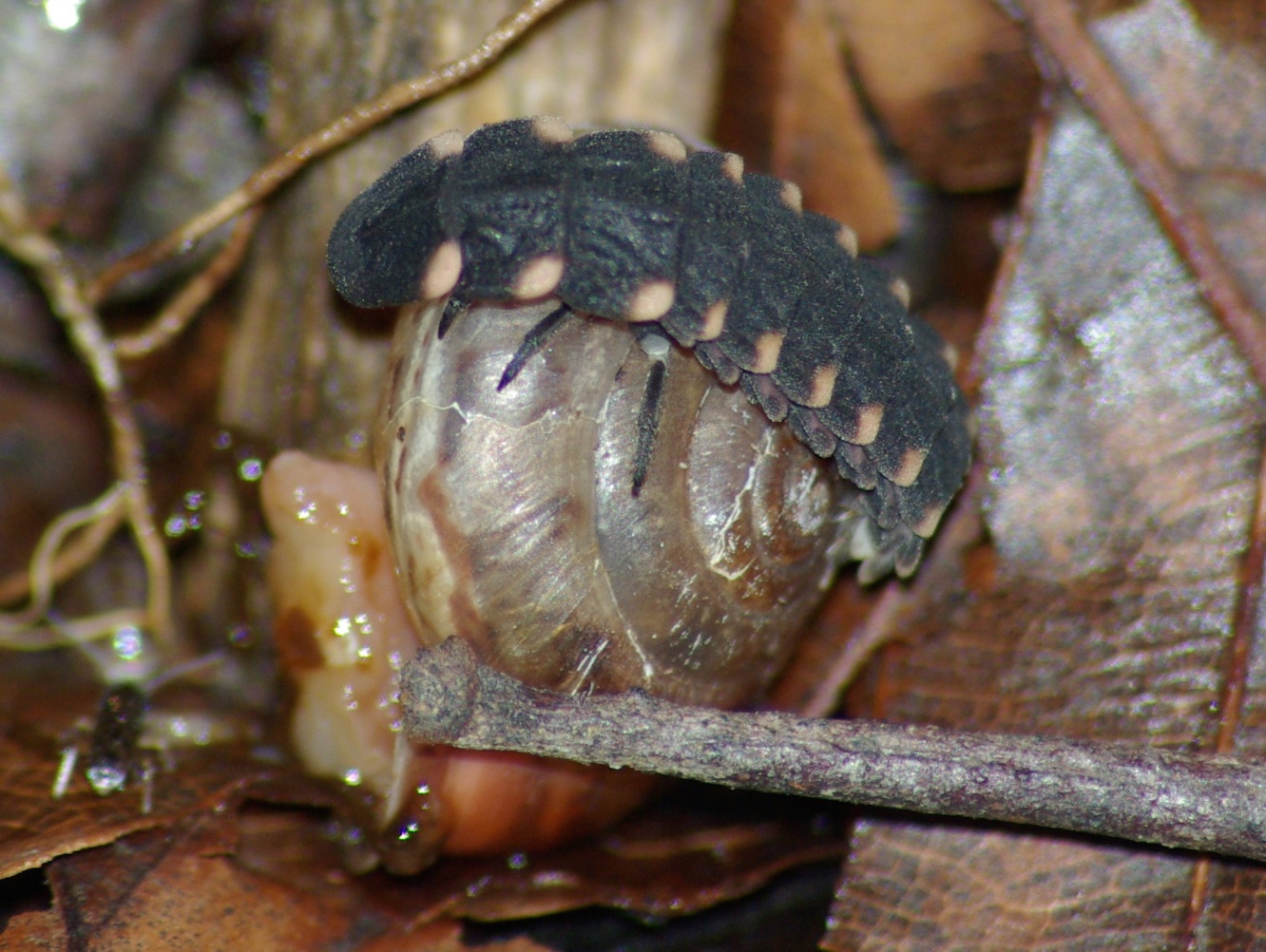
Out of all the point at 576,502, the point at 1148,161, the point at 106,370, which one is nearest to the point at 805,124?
the point at 1148,161

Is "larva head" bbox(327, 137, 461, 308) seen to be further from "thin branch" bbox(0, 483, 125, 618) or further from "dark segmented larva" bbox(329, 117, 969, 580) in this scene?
"thin branch" bbox(0, 483, 125, 618)

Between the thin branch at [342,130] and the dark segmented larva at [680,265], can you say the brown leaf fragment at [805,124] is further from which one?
the dark segmented larva at [680,265]

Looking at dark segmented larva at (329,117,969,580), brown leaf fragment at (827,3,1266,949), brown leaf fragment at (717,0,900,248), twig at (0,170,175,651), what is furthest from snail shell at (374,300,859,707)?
brown leaf fragment at (717,0,900,248)

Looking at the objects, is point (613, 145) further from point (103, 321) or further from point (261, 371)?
point (103, 321)

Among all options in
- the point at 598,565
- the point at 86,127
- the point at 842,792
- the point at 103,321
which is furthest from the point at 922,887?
the point at 86,127

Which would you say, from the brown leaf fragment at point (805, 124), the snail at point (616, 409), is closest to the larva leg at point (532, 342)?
the snail at point (616, 409)

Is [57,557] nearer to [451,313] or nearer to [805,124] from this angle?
[451,313]
